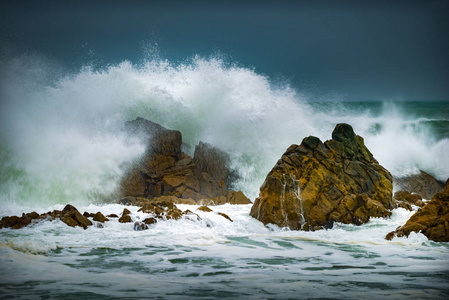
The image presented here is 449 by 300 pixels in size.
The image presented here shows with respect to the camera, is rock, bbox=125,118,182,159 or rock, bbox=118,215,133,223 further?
rock, bbox=125,118,182,159

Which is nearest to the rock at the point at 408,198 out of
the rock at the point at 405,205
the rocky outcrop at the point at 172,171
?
the rock at the point at 405,205

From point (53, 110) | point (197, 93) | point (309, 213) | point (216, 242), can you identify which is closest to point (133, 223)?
point (216, 242)

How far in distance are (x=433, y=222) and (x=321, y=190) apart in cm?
278

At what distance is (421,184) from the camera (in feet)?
55.1

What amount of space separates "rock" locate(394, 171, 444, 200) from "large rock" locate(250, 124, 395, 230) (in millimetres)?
5720

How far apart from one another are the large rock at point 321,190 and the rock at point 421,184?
18.8 ft

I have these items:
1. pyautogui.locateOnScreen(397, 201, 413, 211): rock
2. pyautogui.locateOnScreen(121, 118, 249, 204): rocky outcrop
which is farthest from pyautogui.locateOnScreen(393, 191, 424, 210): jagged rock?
pyautogui.locateOnScreen(121, 118, 249, 204): rocky outcrop

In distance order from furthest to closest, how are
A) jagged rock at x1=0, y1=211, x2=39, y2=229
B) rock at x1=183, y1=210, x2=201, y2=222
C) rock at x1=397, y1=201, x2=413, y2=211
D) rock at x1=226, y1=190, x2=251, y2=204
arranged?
rock at x1=226, y1=190, x2=251, y2=204 < rock at x1=397, y1=201, x2=413, y2=211 < rock at x1=183, y1=210, x2=201, y2=222 < jagged rock at x1=0, y1=211, x2=39, y2=229

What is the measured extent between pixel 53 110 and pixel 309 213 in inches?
501

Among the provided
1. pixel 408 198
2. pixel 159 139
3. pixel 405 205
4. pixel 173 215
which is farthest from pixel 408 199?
pixel 159 139

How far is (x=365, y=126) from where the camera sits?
2080cm

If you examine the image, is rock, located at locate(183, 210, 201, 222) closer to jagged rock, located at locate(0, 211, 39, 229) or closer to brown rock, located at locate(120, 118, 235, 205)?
jagged rock, located at locate(0, 211, 39, 229)

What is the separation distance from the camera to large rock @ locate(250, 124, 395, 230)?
9961mm

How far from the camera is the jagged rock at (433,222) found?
7957 millimetres
